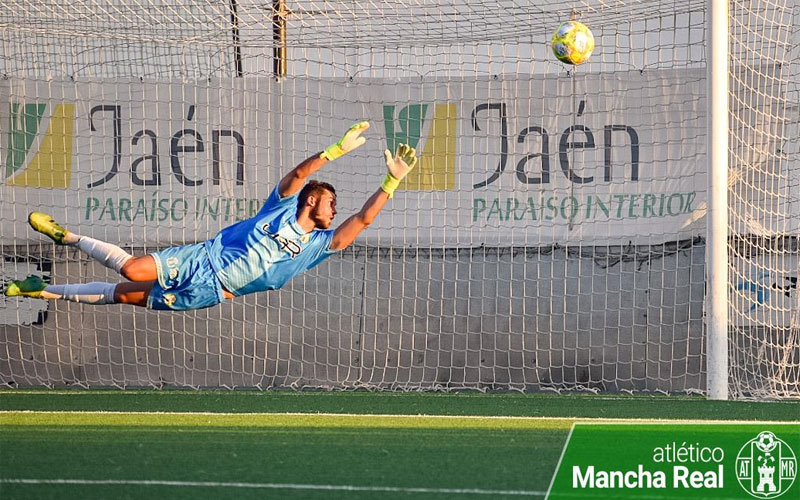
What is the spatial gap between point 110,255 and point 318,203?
1.43 metres

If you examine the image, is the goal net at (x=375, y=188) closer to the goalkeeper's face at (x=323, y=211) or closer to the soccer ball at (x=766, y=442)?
the goalkeeper's face at (x=323, y=211)

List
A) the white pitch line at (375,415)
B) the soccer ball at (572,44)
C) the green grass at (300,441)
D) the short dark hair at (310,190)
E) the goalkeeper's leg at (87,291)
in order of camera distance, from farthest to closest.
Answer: the goalkeeper's leg at (87,291)
the short dark hair at (310,190)
the soccer ball at (572,44)
the white pitch line at (375,415)
the green grass at (300,441)

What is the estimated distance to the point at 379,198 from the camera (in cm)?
827

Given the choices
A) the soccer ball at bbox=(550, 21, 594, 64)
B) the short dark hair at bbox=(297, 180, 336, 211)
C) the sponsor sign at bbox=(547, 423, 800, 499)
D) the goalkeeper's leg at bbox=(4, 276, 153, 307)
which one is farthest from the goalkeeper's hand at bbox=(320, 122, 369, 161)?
the sponsor sign at bbox=(547, 423, 800, 499)

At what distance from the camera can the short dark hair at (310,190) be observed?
7832 mm

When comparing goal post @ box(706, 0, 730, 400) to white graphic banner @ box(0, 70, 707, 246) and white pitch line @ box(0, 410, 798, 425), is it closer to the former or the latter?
white pitch line @ box(0, 410, 798, 425)

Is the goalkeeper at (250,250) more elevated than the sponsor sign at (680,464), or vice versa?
the goalkeeper at (250,250)

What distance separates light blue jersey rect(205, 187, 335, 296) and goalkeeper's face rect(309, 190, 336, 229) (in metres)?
0.06

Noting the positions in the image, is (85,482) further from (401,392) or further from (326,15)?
(326,15)

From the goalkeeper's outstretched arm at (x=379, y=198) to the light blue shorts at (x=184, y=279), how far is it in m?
0.88

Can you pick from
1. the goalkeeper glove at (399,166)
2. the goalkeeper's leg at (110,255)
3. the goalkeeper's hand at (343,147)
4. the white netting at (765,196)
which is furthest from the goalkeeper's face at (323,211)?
the white netting at (765,196)

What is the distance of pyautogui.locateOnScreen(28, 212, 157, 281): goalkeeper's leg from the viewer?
7859 mm

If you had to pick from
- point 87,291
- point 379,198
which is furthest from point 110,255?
point 379,198

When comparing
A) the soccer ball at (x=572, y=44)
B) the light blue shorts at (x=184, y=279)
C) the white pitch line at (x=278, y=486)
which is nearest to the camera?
the white pitch line at (x=278, y=486)
